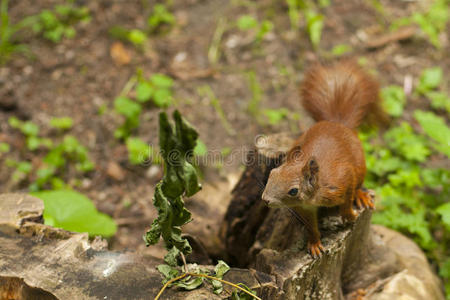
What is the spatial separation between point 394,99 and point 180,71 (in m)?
2.12

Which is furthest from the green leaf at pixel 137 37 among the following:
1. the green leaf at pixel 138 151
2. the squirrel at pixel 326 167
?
the squirrel at pixel 326 167

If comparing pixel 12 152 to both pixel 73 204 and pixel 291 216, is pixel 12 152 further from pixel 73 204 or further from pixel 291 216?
pixel 291 216

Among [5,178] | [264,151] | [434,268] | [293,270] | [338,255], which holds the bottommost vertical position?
[434,268]

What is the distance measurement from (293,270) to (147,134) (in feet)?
8.22

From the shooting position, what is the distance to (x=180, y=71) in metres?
4.52

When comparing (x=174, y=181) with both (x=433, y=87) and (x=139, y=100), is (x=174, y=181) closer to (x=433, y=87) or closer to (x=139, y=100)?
(x=139, y=100)

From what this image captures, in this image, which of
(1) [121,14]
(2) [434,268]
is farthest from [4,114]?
(2) [434,268]

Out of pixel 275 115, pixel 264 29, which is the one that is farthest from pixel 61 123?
pixel 264 29

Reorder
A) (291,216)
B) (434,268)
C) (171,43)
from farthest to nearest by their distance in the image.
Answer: (171,43) → (434,268) → (291,216)

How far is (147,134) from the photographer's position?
4.04m

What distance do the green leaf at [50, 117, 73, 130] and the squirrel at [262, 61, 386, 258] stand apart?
2444 millimetres

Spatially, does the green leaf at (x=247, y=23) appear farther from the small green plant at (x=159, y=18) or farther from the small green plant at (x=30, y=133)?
the small green plant at (x=30, y=133)

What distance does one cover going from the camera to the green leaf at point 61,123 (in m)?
4.01

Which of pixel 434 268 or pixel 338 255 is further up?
pixel 338 255
